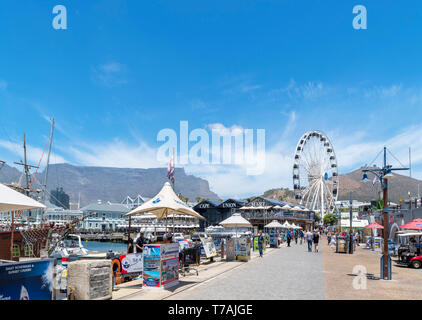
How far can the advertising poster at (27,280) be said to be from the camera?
589 cm

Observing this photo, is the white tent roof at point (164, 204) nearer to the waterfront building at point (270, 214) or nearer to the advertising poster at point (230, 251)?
the advertising poster at point (230, 251)

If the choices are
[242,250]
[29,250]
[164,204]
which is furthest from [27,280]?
[29,250]

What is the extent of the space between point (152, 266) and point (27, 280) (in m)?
4.45

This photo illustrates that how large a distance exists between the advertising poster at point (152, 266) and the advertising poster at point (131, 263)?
2108mm

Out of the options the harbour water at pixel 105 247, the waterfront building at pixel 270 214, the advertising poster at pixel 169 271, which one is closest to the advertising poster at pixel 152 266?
the advertising poster at pixel 169 271

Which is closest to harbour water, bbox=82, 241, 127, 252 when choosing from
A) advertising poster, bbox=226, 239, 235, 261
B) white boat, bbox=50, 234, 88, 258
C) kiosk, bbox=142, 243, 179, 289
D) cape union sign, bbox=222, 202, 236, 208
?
white boat, bbox=50, 234, 88, 258

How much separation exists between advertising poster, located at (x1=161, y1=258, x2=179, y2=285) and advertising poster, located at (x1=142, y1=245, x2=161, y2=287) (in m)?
0.15

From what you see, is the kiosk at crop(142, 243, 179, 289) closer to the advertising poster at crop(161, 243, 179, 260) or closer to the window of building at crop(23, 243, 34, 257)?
the advertising poster at crop(161, 243, 179, 260)

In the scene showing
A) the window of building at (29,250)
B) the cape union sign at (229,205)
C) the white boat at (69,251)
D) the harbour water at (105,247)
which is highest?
the cape union sign at (229,205)

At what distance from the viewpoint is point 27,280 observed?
20.7 feet

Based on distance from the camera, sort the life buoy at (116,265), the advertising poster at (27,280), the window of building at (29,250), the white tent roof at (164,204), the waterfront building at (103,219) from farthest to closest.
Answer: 1. the waterfront building at (103,219)
2. the window of building at (29,250)
3. the white tent roof at (164,204)
4. the life buoy at (116,265)
5. the advertising poster at (27,280)

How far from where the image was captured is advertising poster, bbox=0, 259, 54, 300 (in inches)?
232

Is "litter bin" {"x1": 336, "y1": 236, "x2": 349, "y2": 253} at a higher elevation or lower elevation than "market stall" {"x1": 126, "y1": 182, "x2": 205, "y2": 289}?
lower
